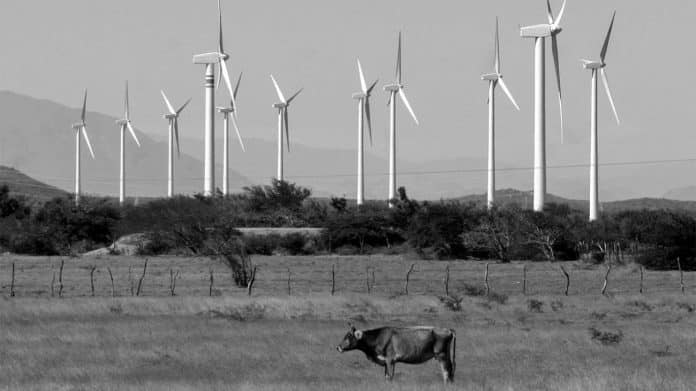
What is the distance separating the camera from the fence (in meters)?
57.4

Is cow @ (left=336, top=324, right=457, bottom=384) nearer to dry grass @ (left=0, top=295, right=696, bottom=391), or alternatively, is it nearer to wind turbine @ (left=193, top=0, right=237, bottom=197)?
dry grass @ (left=0, top=295, right=696, bottom=391)

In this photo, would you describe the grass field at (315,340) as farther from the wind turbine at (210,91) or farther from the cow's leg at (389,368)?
the wind turbine at (210,91)

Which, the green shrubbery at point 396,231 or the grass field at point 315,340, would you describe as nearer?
the grass field at point 315,340

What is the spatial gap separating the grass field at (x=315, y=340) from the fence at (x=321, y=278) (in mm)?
943

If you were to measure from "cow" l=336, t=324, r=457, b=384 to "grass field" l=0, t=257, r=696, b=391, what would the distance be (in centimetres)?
56

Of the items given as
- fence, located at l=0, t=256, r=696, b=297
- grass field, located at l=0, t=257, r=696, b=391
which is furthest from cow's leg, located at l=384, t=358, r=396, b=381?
fence, located at l=0, t=256, r=696, b=297

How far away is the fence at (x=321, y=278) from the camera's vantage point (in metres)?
57.4

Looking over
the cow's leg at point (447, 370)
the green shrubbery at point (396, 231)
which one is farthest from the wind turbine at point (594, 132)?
the cow's leg at point (447, 370)

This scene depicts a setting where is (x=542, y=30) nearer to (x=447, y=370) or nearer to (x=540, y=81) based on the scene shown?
(x=540, y=81)

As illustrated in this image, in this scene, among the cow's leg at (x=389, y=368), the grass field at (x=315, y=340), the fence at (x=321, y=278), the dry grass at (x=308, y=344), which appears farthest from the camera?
the fence at (x=321, y=278)

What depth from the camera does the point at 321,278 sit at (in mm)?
69188

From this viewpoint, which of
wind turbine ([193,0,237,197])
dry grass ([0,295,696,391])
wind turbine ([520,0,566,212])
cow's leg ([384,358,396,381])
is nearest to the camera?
cow's leg ([384,358,396,381])

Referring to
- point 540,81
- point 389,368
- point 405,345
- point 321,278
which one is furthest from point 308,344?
point 540,81

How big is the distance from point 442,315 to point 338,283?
20.4 meters
